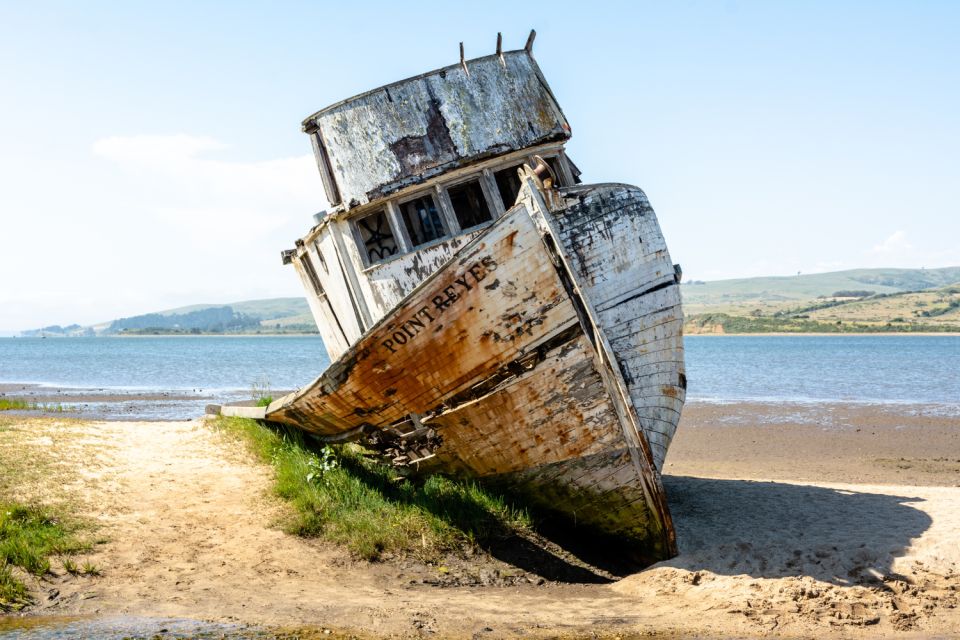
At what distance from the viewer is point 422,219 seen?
822 centimetres

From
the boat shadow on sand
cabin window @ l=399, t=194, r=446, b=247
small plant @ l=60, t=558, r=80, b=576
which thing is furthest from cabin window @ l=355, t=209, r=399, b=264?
the boat shadow on sand

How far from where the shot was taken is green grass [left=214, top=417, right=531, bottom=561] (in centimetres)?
728

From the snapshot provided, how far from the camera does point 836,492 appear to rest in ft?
30.0

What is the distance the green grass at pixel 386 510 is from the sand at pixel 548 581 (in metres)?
0.24

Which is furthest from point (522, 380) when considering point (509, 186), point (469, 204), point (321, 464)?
point (321, 464)

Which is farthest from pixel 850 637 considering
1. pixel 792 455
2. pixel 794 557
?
pixel 792 455

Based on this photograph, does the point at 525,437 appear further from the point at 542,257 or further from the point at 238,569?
the point at 238,569

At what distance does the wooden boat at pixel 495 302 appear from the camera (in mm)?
6715

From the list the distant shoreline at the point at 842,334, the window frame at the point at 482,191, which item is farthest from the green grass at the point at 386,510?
the distant shoreline at the point at 842,334

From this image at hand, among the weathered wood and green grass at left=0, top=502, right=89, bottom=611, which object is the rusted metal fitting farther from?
green grass at left=0, top=502, right=89, bottom=611

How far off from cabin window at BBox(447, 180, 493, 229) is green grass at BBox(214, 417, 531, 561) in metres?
2.58

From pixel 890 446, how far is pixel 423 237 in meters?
10.2

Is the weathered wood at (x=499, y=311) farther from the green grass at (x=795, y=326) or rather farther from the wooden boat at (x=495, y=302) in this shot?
the green grass at (x=795, y=326)

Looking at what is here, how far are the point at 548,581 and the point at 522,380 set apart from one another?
1.69 metres
